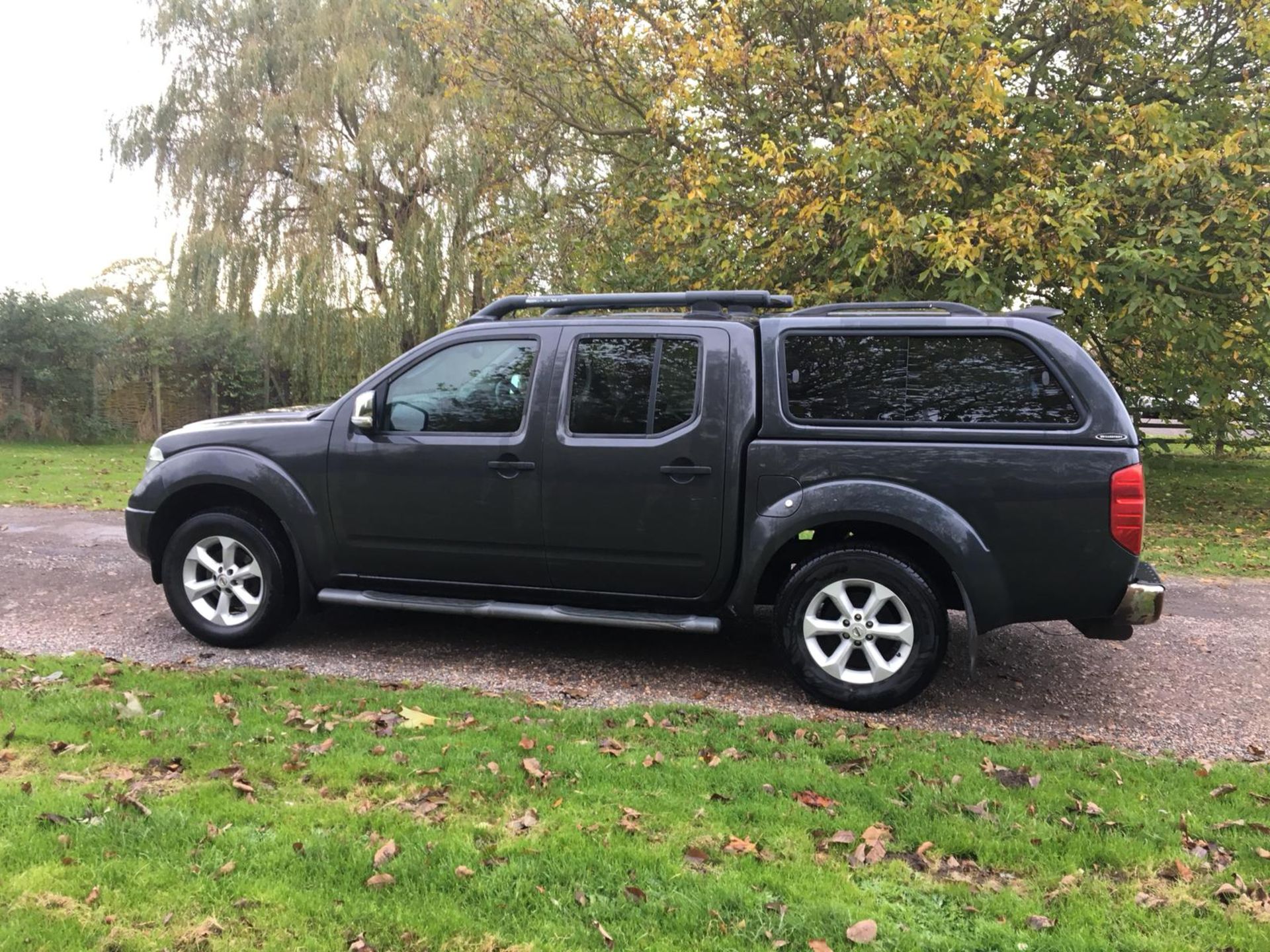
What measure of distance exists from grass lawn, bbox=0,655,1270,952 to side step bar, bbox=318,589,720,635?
1.81 feet

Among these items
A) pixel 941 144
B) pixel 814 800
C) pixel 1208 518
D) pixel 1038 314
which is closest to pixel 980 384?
pixel 1038 314

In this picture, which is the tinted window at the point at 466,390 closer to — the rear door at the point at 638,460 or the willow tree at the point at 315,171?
the rear door at the point at 638,460

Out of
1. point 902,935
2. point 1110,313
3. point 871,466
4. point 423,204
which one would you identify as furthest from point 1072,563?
point 423,204

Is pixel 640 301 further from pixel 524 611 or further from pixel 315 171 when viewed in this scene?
pixel 315 171

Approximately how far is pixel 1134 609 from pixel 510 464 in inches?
122

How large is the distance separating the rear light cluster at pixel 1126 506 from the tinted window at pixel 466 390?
291cm

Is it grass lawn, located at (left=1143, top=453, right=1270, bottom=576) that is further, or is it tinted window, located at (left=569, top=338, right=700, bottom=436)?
grass lawn, located at (left=1143, top=453, right=1270, bottom=576)

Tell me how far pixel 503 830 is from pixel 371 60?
56.0 feet

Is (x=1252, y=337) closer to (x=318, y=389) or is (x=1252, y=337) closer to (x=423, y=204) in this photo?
→ (x=423, y=204)

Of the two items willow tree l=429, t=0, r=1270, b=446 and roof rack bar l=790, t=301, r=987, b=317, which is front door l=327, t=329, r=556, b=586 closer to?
roof rack bar l=790, t=301, r=987, b=317

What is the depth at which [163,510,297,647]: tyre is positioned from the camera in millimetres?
5164

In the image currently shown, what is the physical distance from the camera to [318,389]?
18703 millimetres

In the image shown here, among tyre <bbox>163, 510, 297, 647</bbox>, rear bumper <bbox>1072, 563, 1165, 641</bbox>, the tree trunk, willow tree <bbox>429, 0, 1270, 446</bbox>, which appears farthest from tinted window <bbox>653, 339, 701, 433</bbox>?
the tree trunk

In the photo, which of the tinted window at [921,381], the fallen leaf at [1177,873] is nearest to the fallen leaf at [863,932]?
the fallen leaf at [1177,873]
